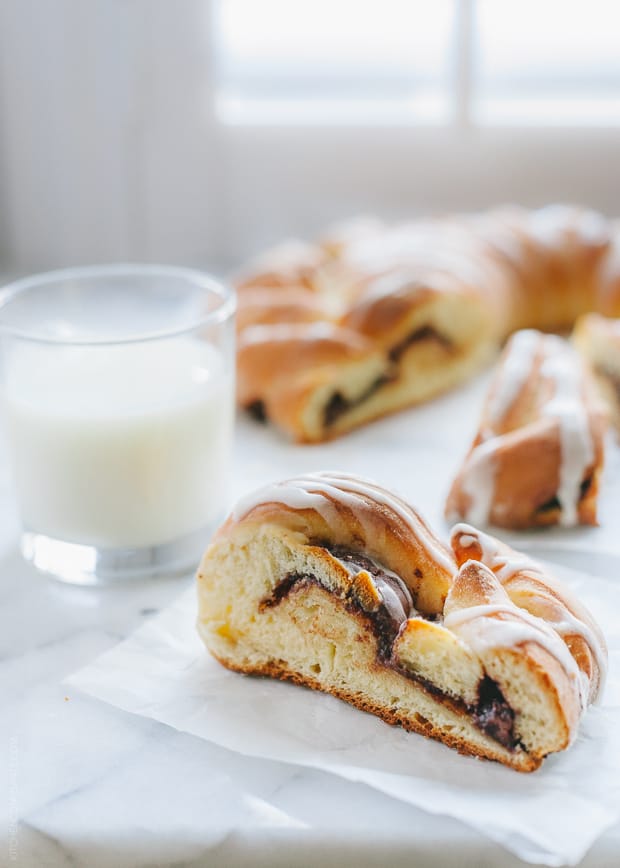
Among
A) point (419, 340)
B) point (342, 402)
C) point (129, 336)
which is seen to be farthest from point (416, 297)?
point (129, 336)

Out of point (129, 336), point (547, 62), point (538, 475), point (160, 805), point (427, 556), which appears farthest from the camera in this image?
point (547, 62)

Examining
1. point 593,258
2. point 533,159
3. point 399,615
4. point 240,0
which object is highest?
point 240,0

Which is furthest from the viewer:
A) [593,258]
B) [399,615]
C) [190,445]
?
[593,258]

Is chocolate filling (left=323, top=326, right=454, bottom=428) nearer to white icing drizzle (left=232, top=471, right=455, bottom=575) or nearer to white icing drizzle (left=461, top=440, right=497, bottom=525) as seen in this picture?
white icing drizzle (left=461, top=440, right=497, bottom=525)

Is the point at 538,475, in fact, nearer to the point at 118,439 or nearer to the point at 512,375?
the point at 512,375

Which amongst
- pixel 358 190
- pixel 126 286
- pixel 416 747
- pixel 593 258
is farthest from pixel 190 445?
pixel 358 190

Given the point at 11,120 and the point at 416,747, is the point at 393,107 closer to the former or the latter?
the point at 11,120
